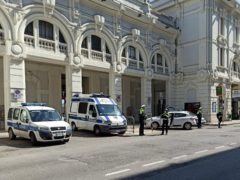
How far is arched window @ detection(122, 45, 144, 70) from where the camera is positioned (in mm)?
30422

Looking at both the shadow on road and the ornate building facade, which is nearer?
the shadow on road

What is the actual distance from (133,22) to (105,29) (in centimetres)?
458

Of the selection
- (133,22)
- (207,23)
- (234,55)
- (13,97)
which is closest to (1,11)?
(13,97)

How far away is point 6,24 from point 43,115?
731 cm

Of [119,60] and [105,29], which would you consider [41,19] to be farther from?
[119,60]

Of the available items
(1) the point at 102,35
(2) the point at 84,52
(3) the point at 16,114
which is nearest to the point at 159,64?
(1) the point at 102,35

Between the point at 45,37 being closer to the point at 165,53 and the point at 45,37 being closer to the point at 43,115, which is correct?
the point at 43,115

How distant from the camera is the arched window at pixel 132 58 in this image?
99.8 feet

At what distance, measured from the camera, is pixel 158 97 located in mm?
39750

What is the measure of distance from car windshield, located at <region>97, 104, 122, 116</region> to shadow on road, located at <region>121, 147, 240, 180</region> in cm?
1013

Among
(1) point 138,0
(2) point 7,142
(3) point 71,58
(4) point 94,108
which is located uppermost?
(1) point 138,0

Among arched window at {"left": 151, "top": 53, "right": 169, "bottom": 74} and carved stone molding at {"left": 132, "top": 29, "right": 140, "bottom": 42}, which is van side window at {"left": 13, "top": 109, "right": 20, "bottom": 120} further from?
arched window at {"left": 151, "top": 53, "right": 169, "bottom": 74}

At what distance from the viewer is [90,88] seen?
33.4 metres

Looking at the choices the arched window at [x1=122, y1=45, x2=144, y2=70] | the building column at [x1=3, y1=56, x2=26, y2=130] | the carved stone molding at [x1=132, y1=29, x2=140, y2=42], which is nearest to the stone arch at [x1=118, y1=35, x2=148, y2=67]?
the carved stone molding at [x1=132, y1=29, x2=140, y2=42]
